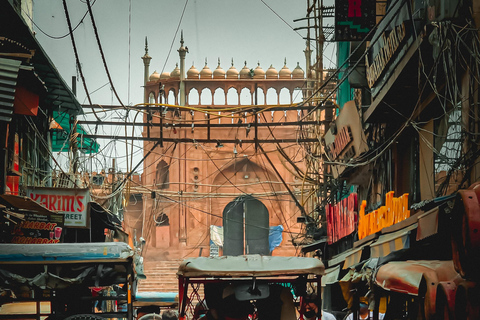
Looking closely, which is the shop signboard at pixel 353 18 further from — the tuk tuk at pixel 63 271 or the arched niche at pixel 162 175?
the arched niche at pixel 162 175

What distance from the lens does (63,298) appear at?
412 inches

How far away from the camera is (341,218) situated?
1900cm

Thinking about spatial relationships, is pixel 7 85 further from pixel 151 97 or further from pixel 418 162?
pixel 151 97

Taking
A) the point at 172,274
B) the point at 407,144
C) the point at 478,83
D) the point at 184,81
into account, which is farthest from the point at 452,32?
the point at 184,81

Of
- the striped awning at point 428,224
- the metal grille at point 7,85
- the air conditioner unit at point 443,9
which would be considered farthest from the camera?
the metal grille at point 7,85

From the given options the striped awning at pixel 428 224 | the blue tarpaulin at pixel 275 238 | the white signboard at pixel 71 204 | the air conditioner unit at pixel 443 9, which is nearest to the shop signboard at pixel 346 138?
the air conditioner unit at pixel 443 9

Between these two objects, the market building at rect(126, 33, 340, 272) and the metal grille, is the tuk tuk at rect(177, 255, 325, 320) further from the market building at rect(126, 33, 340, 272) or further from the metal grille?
the market building at rect(126, 33, 340, 272)

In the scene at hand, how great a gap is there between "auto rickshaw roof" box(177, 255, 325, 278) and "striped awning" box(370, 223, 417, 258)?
161 cm

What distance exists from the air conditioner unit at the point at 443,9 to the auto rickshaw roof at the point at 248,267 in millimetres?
3469

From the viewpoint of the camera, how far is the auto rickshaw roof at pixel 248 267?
891cm

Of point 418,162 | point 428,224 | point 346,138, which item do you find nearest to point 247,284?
point 428,224

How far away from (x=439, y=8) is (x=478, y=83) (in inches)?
78.2

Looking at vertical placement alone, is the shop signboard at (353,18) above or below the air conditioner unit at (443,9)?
above

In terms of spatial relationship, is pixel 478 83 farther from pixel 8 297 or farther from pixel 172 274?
pixel 172 274
